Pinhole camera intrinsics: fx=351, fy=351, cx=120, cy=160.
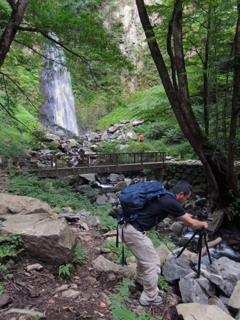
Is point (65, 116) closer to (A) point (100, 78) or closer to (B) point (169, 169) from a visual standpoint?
(B) point (169, 169)

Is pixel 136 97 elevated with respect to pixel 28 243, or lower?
elevated

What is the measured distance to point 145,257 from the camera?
3791mm

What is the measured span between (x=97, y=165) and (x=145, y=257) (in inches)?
385

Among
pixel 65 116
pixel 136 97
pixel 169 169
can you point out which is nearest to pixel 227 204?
pixel 169 169

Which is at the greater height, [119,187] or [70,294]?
[70,294]

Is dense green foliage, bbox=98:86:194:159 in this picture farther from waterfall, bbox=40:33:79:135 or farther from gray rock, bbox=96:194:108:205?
gray rock, bbox=96:194:108:205

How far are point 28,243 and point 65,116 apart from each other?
21191 mm

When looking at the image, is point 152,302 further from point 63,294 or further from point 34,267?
point 34,267

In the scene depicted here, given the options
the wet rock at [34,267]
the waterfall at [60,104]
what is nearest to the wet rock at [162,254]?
the wet rock at [34,267]

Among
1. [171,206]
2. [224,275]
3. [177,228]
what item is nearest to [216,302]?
[224,275]

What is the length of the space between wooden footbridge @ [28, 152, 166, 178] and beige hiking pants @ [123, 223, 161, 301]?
7955 mm

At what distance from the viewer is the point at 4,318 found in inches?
125

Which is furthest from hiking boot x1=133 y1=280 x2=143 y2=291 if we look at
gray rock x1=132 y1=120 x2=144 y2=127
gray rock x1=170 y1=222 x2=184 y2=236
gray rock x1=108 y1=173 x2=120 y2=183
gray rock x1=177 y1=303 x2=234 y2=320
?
gray rock x1=132 y1=120 x2=144 y2=127

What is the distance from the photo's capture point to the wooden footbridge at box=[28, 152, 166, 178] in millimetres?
11797
